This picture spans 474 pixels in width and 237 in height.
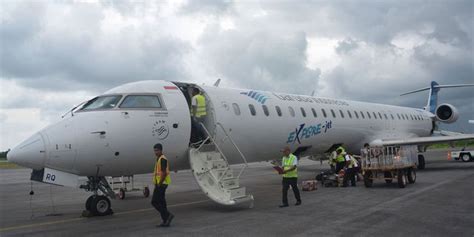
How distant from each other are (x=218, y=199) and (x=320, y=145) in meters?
8.03

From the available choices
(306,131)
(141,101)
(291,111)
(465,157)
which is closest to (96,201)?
(141,101)

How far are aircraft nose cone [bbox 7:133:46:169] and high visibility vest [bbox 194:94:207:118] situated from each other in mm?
4173

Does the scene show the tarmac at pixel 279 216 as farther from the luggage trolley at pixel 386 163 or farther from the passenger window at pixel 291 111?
the passenger window at pixel 291 111

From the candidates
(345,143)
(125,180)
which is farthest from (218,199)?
(345,143)

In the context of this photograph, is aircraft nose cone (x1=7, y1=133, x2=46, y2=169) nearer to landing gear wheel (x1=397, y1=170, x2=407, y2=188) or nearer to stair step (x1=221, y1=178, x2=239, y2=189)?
stair step (x1=221, y1=178, x2=239, y2=189)

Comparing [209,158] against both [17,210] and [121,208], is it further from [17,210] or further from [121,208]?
[17,210]

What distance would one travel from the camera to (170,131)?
1089 centimetres

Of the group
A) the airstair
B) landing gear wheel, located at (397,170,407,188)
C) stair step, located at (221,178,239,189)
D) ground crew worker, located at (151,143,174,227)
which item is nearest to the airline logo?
the airstair

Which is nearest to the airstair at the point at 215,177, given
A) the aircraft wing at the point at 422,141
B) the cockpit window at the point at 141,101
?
the cockpit window at the point at 141,101

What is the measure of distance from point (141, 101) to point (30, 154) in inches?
113

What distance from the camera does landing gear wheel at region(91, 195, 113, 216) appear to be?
33.9 feet

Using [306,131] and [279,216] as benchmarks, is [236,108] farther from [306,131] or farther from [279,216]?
[279,216]

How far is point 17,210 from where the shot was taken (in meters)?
12.6

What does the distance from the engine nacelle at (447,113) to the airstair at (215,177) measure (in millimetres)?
23358
